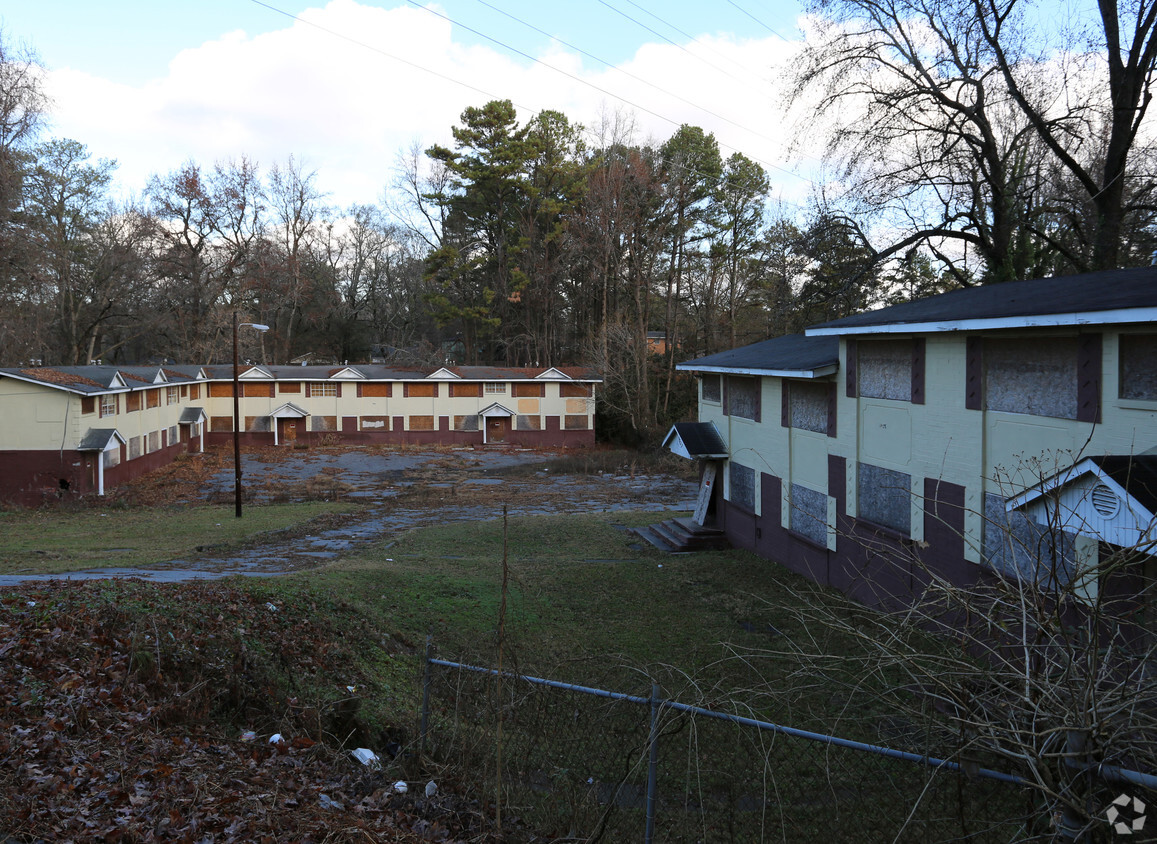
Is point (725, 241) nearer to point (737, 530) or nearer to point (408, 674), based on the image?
point (737, 530)

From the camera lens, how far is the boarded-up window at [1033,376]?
10523 mm

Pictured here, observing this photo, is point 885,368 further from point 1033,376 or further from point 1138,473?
point 1138,473

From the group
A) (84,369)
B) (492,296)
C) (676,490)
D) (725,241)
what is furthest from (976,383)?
(492,296)

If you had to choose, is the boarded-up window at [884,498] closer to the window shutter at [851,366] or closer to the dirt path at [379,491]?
the window shutter at [851,366]

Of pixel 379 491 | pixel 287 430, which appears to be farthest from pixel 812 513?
pixel 287 430

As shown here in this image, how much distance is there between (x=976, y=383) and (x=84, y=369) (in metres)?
36.9

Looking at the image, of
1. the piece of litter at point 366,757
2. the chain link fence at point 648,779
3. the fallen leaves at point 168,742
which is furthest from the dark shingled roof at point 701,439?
the piece of litter at point 366,757

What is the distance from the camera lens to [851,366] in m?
15.7

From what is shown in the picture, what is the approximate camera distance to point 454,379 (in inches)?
2037

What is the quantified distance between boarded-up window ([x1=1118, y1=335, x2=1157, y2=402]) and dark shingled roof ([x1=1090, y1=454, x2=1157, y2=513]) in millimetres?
1040

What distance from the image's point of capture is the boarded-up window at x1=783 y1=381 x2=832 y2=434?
16922 millimetres

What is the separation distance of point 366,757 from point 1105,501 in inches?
298

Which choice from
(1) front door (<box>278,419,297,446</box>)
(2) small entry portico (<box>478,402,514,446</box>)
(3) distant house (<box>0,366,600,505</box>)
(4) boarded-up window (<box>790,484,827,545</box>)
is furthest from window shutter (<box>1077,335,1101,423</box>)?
(1) front door (<box>278,419,297,446</box>)

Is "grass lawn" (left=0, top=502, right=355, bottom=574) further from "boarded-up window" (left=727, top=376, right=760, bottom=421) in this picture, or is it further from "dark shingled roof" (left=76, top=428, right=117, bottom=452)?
"boarded-up window" (left=727, top=376, right=760, bottom=421)
